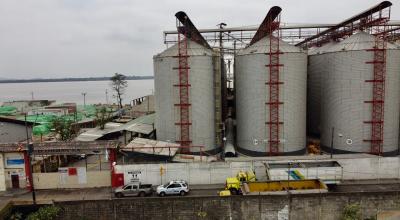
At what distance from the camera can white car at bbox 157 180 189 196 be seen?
26391 millimetres

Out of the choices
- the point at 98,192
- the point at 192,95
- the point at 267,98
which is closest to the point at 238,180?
the point at 267,98

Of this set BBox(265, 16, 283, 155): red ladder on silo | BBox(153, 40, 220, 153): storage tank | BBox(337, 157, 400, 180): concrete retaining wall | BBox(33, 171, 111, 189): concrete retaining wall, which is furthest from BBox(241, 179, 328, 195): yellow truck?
BBox(33, 171, 111, 189): concrete retaining wall

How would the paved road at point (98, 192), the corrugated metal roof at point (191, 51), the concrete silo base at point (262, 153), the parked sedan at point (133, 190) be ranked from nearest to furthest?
the parked sedan at point (133, 190)
the paved road at point (98, 192)
the concrete silo base at point (262, 153)
the corrugated metal roof at point (191, 51)

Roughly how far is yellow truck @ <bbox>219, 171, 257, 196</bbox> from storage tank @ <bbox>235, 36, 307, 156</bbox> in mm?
6378

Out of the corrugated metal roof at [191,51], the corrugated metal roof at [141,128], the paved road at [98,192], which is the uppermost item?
the corrugated metal roof at [191,51]

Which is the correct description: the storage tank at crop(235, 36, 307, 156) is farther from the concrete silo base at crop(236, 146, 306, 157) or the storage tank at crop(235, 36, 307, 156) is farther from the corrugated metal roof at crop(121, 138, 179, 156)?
the corrugated metal roof at crop(121, 138, 179, 156)

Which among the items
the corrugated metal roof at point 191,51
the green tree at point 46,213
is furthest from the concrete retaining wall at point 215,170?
the corrugated metal roof at point 191,51

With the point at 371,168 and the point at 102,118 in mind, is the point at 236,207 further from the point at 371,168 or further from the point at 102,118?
the point at 102,118

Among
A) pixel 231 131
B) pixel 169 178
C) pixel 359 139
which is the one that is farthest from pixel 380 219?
pixel 231 131

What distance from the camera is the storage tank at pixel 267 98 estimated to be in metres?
32.8

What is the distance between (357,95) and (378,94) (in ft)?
6.52

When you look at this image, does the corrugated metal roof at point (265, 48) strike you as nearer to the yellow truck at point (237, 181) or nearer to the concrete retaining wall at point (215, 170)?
the concrete retaining wall at point (215, 170)

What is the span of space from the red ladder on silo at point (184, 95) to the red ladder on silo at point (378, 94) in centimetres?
1868

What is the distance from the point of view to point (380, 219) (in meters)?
22.8
